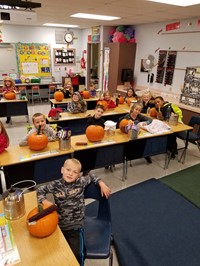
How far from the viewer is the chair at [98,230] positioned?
1770mm

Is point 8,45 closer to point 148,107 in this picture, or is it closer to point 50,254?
point 148,107

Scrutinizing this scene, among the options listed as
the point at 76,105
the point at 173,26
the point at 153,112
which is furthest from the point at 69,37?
the point at 153,112

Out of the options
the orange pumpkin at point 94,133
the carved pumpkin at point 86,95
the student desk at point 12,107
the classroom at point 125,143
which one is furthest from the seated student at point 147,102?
the student desk at point 12,107

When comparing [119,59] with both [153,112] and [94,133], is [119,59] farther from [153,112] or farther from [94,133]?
[94,133]

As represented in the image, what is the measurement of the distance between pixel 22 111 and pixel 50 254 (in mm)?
5180

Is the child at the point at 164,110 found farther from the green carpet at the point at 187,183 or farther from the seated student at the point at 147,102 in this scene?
the green carpet at the point at 187,183

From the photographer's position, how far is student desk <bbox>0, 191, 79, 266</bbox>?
1309 mm

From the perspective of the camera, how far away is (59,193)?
1.83 m

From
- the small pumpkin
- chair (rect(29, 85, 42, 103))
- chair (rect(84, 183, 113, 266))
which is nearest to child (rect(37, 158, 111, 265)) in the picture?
chair (rect(84, 183, 113, 266))

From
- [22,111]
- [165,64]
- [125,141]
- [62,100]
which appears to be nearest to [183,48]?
[165,64]

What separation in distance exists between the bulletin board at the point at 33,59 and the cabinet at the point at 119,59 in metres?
2.92

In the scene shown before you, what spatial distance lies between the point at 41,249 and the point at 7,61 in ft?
29.0

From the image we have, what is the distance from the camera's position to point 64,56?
9.70 meters

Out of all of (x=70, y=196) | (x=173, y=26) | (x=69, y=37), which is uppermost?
(x=173, y=26)
